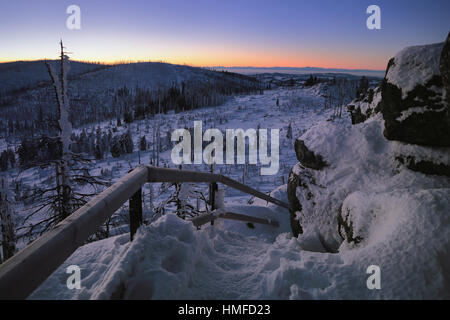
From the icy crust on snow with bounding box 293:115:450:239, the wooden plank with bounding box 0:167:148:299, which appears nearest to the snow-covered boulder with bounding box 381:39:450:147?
the icy crust on snow with bounding box 293:115:450:239

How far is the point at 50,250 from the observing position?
1102 millimetres

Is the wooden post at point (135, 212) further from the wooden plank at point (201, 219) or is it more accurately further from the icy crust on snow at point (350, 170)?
the icy crust on snow at point (350, 170)

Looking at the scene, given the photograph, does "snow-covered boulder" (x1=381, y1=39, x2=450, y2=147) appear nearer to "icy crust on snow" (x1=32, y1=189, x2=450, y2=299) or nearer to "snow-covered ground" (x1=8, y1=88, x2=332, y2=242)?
"icy crust on snow" (x1=32, y1=189, x2=450, y2=299)

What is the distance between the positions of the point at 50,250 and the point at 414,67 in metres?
6.42

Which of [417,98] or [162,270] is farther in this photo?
[417,98]

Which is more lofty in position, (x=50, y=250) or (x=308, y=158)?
(x=50, y=250)

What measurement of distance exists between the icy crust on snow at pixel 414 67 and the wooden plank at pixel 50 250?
18.8ft

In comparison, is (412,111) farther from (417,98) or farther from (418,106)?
(417,98)

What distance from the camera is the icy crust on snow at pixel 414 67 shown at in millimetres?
4688

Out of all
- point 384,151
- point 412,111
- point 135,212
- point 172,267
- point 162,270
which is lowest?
point 172,267

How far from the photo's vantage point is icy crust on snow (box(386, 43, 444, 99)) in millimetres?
4688

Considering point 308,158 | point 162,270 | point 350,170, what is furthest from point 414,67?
point 162,270

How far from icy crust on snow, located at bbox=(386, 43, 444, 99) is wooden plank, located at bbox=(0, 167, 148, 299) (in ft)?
18.8
